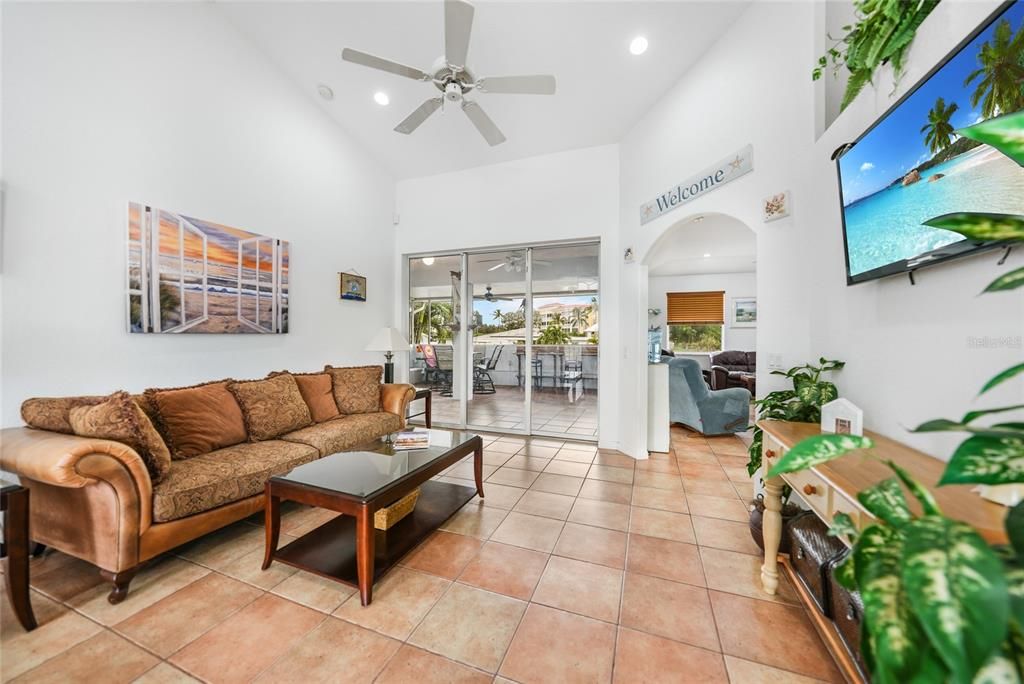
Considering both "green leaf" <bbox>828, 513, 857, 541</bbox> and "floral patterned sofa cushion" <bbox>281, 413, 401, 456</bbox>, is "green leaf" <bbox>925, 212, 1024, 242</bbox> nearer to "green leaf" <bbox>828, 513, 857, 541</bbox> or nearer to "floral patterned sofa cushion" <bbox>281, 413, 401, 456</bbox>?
"green leaf" <bbox>828, 513, 857, 541</bbox>

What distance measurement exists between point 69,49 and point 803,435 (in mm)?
4637

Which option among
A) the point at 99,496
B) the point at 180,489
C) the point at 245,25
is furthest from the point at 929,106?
the point at 245,25

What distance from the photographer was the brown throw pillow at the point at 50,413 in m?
1.87

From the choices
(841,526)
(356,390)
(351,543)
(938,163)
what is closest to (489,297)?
(356,390)

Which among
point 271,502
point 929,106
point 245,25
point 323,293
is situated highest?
point 245,25

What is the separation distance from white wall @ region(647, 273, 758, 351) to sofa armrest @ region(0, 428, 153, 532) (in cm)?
808

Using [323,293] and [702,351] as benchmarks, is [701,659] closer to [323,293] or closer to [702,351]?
[323,293]

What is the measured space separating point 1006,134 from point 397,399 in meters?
3.90

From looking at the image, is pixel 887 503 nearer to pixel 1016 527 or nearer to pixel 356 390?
pixel 1016 527

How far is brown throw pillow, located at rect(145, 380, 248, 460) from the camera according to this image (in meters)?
2.30

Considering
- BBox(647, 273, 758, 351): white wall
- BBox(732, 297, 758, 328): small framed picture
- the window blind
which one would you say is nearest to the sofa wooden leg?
BBox(647, 273, 758, 351): white wall

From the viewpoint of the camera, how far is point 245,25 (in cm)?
313

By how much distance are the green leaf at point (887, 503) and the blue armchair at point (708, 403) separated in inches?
158

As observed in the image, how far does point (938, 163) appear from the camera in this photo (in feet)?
3.92
